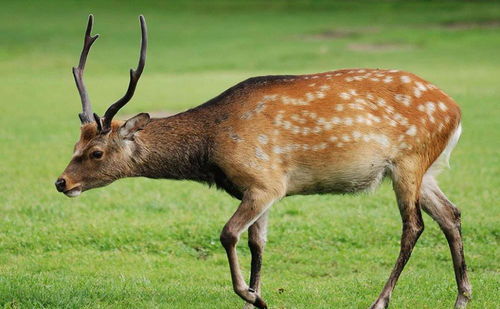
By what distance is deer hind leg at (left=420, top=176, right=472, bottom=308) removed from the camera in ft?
22.2

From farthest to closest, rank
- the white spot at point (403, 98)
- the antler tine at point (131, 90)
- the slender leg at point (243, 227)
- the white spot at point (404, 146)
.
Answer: the white spot at point (403, 98) < the white spot at point (404, 146) < the antler tine at point (131, 90) < the slender leg at point (243, 227)

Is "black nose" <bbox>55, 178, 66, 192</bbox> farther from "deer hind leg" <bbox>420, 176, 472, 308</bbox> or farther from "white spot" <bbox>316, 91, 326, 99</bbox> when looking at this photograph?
"deer hind leg" <bbox>420, 176, 472, 308</bbox>

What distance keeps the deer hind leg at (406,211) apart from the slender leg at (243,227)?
979 mm

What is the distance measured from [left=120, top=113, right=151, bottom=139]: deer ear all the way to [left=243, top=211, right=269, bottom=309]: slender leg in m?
1.18

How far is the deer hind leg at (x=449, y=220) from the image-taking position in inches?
267

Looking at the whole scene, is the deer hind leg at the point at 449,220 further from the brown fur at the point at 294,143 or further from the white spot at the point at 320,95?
the white spot at the point at 320,95

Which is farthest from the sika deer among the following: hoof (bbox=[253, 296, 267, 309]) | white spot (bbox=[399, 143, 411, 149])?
hoof (bbox=[253, 296, 267, 309])

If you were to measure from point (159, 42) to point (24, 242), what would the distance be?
1103 inches

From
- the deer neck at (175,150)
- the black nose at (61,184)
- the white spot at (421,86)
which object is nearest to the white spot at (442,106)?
the white spot at (421,86)

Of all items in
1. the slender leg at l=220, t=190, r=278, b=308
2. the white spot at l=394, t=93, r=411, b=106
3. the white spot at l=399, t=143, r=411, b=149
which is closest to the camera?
the slender leg at l=220, t=190, r=278, b=308

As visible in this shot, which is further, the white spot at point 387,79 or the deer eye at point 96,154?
the white spot at point 387,79

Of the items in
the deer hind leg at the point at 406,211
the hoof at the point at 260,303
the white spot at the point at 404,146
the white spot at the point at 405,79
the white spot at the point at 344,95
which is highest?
the white spot at the point at 405,79

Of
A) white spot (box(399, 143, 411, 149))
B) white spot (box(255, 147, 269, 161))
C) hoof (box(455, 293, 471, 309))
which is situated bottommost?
hoof (box(455, 293, 471, 309))

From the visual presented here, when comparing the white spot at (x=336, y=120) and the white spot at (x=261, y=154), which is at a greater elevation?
the white spot at (x=336, y=120)
